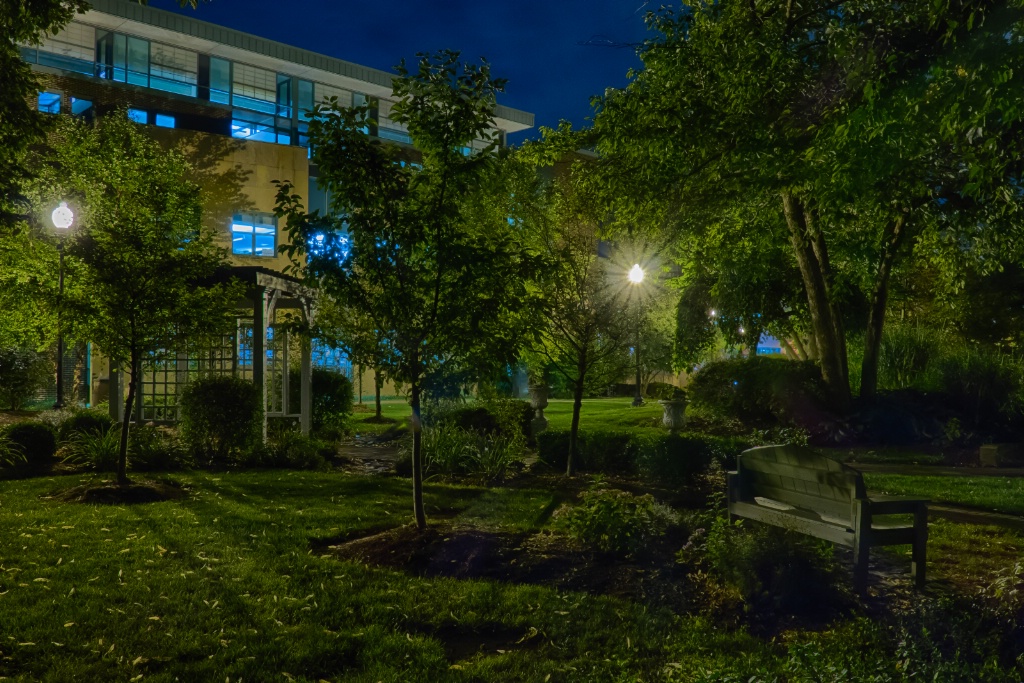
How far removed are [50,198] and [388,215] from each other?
1549cm

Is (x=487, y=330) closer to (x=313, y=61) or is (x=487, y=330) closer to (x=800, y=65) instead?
(x=800, y=65)

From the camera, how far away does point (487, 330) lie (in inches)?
314

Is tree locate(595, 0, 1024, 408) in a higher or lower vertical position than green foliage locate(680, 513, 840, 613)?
higher

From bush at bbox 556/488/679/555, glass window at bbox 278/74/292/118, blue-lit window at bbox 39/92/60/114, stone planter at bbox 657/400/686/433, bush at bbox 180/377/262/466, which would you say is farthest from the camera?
glass window at bbox 278/74/292/118

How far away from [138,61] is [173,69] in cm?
128

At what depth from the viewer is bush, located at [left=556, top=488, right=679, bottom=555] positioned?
679 centimetres

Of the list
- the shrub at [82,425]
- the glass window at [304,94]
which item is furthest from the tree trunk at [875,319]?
the glass window at [304,94]

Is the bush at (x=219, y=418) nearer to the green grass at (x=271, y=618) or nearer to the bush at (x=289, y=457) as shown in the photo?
the bush at (x=289, y=457)

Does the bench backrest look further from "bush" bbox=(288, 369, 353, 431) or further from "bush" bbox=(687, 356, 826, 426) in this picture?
"bush" bbox=(288, 369, 353, 431)

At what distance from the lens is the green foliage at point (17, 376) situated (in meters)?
19.8

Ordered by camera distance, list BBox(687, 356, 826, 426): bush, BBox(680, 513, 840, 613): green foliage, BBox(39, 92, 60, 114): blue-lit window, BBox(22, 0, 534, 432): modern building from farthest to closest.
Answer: BBox(39, 92, 60, 114): blue-lit window, BBox(22, 0, 534, 432): modern building, BBox(687, 356, 826, 426): bush, BBox(680, 513, 840, 613): green foliage

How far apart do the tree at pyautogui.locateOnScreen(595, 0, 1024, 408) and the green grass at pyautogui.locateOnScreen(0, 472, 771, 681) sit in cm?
501

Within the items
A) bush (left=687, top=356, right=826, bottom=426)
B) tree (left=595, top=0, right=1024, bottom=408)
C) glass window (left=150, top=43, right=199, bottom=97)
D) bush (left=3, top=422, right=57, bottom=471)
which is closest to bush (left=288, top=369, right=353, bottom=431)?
Answer: bush (left=3, top=422, right=57, bottom=471)

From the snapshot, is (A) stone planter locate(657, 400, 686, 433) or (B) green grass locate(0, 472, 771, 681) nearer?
(B) green grass locate(0, 472, 771, 681)
